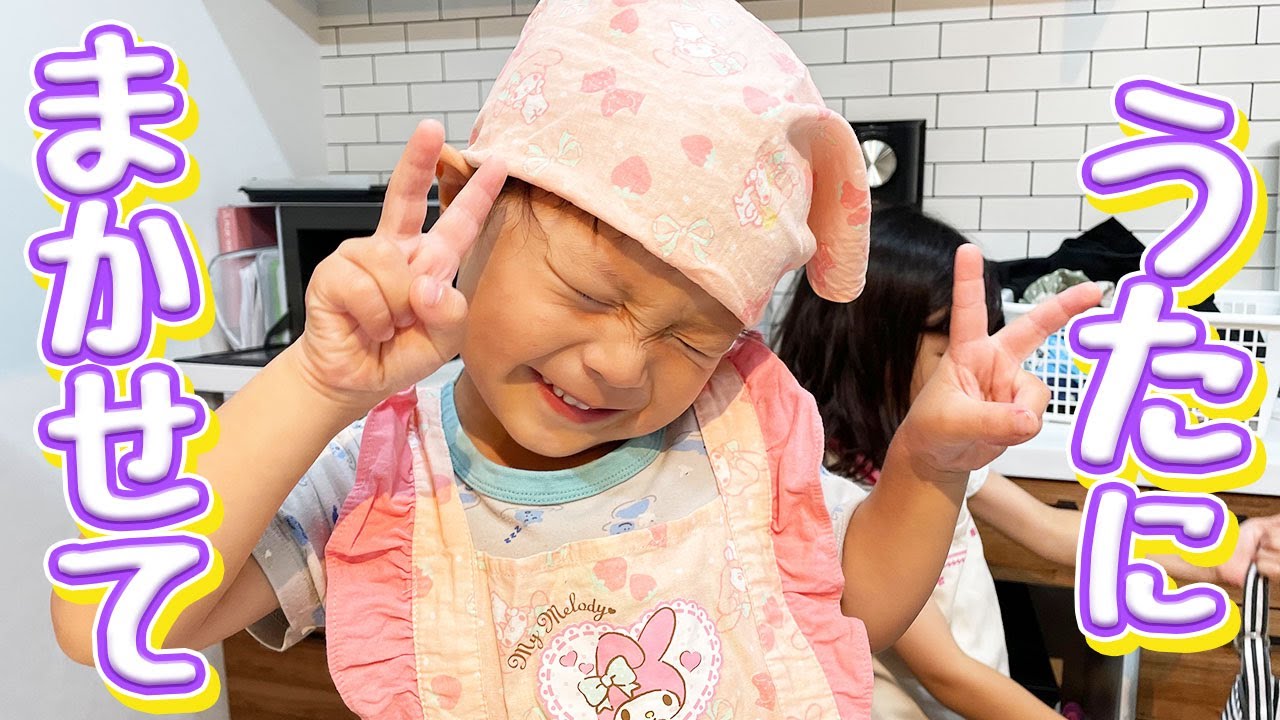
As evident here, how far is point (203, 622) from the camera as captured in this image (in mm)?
645

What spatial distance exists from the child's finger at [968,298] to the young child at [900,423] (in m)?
0.40

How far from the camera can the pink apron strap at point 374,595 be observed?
0.67 meters

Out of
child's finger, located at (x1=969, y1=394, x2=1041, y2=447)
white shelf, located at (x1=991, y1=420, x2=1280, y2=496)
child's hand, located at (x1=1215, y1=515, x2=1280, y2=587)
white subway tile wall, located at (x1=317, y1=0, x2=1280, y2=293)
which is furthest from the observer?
white subway tile wall, located at (x1=317, y1=0, x2=1280, y2=293)

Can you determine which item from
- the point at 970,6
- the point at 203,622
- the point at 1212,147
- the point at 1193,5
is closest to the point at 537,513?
the point at 203,622

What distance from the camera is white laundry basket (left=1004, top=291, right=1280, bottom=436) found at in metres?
1.28

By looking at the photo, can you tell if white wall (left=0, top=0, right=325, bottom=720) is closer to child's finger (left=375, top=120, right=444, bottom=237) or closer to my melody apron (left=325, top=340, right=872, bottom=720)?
my melody apron (left=325, top=340, right=872, bottom=720)

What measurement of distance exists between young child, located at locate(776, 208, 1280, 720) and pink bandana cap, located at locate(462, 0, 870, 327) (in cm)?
55

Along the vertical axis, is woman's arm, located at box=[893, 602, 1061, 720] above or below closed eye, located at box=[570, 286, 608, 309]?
below

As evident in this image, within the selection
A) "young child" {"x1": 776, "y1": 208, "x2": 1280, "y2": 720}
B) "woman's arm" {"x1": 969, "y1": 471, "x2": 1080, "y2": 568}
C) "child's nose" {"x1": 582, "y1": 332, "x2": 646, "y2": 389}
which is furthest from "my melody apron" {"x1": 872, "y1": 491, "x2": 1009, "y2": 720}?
"child's nose" {"x1": 582, "y1": 332, "x2": 646, "y2": 389}

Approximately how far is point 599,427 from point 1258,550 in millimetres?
616

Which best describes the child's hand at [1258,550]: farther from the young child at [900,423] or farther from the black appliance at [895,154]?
the black appliance at [895,154]

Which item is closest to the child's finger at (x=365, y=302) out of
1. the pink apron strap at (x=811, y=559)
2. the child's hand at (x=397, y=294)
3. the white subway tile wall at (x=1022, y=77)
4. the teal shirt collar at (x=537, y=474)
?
the child's hand at (x=397, y=294)

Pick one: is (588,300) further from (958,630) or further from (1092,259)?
(1092,259)

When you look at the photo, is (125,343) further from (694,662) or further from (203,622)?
(694,662)
